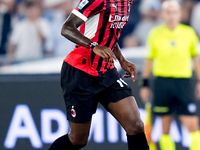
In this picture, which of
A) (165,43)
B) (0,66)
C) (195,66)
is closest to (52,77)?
(0,66)

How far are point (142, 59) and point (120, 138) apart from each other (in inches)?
48.6

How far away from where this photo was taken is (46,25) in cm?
627

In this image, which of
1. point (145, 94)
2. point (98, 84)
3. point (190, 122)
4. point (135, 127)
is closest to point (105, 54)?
point (98, 84)

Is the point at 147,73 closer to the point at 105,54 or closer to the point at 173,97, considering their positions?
the point at 173,97

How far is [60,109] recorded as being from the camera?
18.1ft

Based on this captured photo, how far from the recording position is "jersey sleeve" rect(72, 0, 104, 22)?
3195 millimetres

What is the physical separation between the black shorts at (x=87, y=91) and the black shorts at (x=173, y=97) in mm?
1873

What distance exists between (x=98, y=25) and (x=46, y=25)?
3.01 metres

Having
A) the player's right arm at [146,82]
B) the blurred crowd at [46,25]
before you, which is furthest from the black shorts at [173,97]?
the blurred crowd at [46,25]

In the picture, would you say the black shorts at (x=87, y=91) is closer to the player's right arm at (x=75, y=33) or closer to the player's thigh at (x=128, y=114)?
the player's thigh at (x=128, y=114)

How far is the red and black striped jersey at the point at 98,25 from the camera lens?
10.7ft

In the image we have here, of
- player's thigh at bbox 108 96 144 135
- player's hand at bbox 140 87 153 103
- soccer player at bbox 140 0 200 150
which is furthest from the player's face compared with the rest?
player's thigh at bbox 108 96 144 135

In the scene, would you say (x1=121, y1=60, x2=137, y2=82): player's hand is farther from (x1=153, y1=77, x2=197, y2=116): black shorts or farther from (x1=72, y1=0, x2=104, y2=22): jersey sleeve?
(x1=153, y1=77, x2=197, y2=116): black shorts

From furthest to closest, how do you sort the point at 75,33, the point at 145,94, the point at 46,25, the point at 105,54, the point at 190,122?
1. the point at 46,25
2. the point at 145,94
3. the point at 190,122
4. the point at 75,33
5. the point at 105,54
